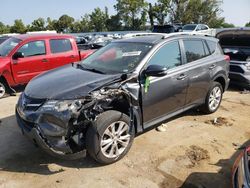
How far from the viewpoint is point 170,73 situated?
15.3ft

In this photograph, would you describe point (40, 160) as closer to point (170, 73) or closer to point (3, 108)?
point (170, 73)

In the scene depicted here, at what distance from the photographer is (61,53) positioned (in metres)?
8.55

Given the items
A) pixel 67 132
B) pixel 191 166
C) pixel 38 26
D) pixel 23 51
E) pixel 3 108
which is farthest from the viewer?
pixel 38 26

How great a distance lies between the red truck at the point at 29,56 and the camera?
7.55m

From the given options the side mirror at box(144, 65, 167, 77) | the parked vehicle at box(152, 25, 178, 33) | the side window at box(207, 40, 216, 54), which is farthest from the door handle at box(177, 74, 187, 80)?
the parked vehicle at box(152, 25, 178, 33)

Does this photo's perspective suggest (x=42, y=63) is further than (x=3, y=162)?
Yes

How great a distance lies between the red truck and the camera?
24.8 ft

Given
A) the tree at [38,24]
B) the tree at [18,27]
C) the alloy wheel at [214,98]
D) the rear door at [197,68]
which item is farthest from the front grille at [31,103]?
the tree at [38,24]

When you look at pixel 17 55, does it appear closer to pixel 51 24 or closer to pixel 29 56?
pixel 29 56

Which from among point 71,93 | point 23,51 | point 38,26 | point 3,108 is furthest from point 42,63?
point 38,26

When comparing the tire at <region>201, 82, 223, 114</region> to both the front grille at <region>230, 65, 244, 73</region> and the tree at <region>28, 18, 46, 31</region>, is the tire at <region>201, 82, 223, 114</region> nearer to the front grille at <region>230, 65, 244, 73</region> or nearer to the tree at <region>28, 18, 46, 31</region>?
the front grille at <region>230, 65, 244, 73</region>

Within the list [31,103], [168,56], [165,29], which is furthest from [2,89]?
[165,29]

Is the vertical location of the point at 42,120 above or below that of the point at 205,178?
above

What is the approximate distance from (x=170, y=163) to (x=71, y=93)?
169cm
